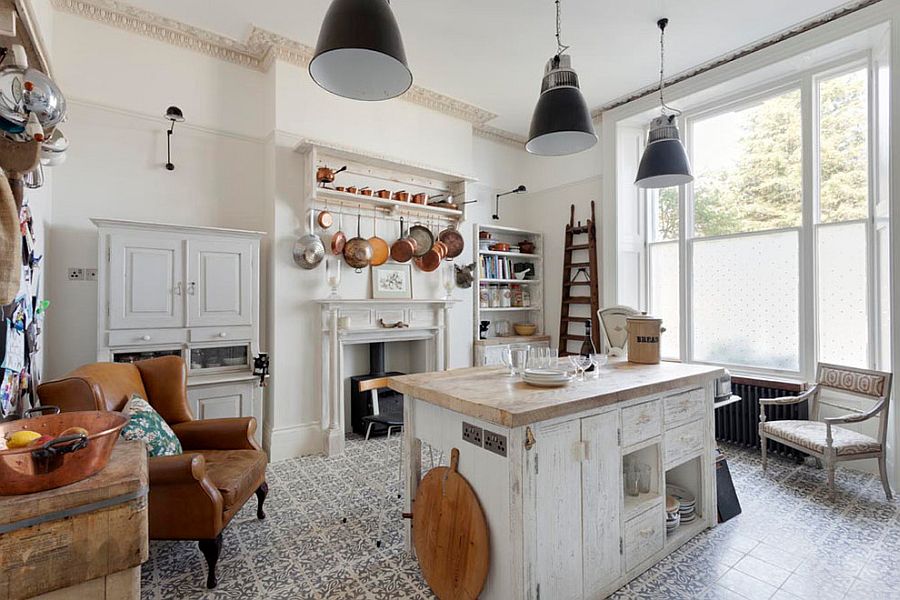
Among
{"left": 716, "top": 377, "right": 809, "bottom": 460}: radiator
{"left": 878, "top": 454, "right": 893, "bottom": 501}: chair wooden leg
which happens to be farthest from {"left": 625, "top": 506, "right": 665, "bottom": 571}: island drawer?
{"left": 716, "top": 377, "right": 809, "bottom": 460}: radiator

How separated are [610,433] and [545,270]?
4.15 metres

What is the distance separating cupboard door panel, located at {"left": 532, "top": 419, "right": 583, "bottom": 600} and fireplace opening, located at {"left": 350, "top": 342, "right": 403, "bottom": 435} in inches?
107

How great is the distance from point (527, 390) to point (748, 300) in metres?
3.44

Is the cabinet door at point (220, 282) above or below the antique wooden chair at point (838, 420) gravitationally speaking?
above

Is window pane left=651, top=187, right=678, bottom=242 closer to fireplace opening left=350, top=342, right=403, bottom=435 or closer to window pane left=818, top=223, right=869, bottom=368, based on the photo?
window pane left=818, top=223, right=869, bottom=368

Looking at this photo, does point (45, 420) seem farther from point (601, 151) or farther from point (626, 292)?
point (601, 151)

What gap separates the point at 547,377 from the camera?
6.79 ft

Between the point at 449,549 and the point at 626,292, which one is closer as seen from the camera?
the point at 449,549

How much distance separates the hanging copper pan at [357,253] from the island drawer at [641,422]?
9.35 feet

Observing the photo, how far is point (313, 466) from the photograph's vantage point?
3.69 m

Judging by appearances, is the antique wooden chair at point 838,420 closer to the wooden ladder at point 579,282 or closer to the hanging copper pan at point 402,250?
the wooden ladder at point 579,282

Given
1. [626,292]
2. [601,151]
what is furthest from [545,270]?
[601,151]

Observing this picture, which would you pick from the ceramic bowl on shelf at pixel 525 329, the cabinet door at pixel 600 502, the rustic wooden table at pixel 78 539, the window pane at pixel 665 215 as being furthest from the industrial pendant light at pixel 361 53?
the ceramic bowl on shelf at pixel 525 329

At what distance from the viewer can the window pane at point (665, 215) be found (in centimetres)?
485
